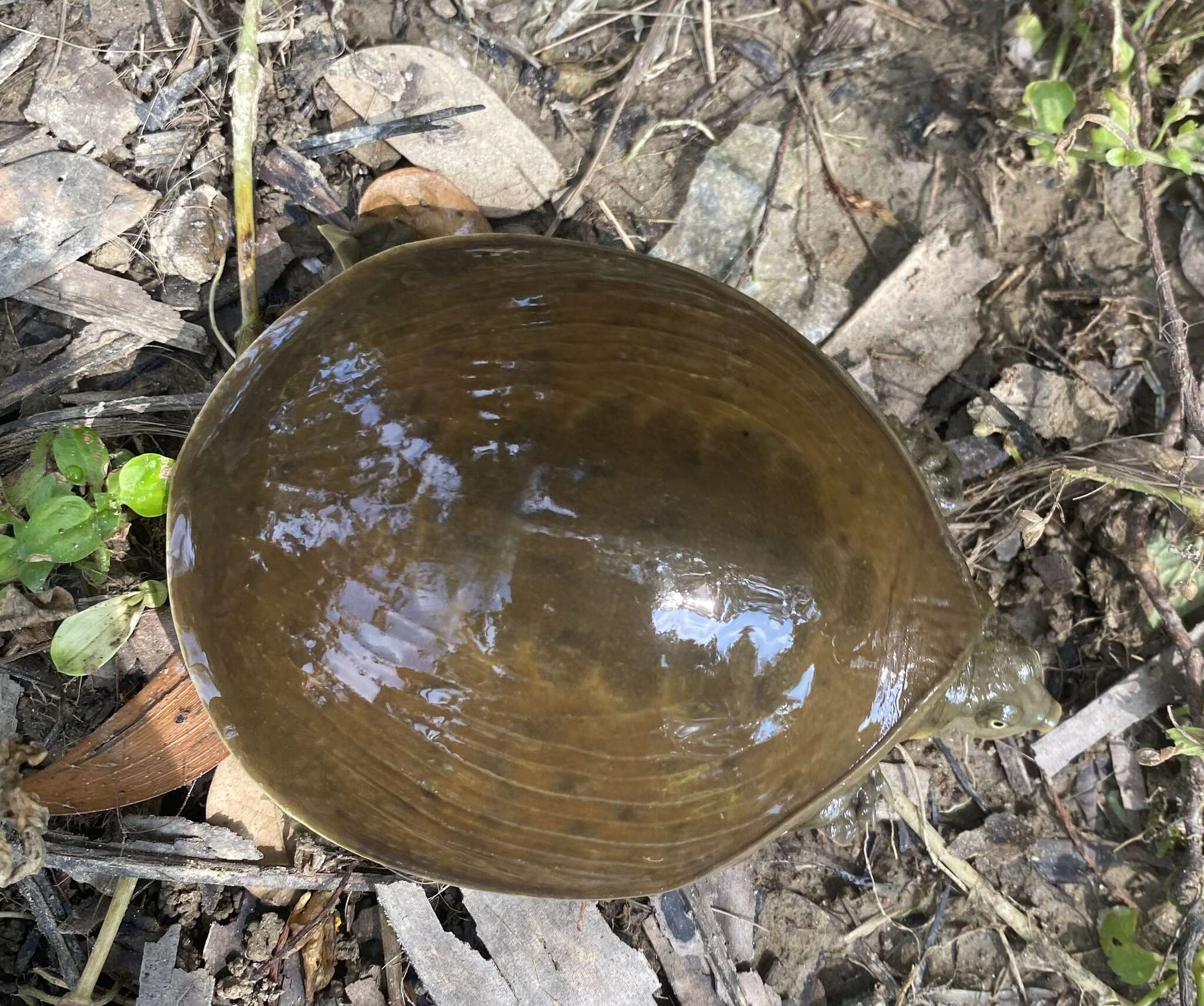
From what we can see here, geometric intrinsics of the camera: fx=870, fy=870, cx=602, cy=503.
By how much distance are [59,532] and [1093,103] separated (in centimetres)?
360

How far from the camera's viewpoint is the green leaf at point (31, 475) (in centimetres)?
253

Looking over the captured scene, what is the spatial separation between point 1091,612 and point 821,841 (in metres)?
1.23

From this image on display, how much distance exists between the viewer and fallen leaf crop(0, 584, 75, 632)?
253cm

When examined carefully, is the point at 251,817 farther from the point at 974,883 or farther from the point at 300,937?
the point at 974,883

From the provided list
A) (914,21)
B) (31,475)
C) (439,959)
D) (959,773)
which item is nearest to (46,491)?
(31,475)

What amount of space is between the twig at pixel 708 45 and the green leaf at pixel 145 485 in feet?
7.31

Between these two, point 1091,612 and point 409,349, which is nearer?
point 409,349

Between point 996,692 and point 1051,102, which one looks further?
point 1051,102

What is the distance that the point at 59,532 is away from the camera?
2.43m

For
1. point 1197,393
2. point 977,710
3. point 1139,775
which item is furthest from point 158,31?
point 1139,775

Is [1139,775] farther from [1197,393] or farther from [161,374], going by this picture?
[161,374]

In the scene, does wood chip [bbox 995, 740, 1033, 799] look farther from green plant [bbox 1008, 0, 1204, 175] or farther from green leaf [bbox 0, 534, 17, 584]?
green leaf [bbox 0, 534, 17, 584]

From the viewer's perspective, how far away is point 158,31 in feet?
9.18

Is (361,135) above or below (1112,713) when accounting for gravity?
above
